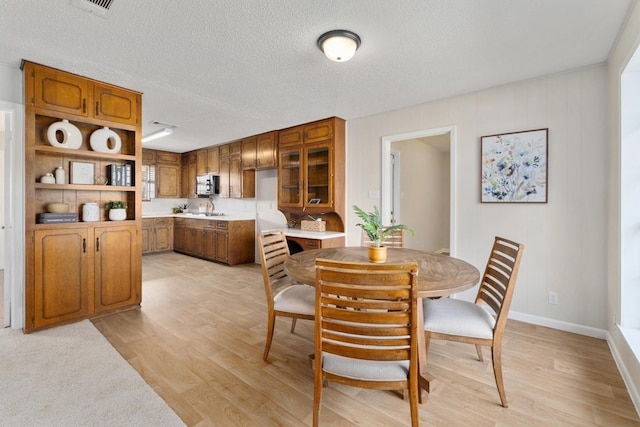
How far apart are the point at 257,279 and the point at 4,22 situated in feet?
12.0

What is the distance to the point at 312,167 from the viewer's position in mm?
4551

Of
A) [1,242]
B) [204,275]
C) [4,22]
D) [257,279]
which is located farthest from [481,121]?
[1,242]

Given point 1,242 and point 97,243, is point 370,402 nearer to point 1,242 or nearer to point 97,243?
point 97,243

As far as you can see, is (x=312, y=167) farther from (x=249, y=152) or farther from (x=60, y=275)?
(x=60, y=275)

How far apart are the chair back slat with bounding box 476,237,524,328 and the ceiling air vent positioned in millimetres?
2979

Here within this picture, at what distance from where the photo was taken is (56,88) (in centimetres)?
272

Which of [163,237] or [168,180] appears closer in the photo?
[163,237]

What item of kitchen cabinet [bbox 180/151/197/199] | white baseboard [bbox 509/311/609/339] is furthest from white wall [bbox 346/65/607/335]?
kitchen cabinet [bbox 180/151/197/199]

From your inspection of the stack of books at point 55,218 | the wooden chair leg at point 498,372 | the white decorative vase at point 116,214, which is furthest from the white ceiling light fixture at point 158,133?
the wooden chair leg at point 498,372

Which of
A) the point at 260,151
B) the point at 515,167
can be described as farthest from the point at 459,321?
the point at 260,151

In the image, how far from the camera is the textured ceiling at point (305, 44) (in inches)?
74.4

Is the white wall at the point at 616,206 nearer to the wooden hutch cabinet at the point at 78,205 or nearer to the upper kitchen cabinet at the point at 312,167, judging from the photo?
the upper kitchen cabinet at the point at 312,167

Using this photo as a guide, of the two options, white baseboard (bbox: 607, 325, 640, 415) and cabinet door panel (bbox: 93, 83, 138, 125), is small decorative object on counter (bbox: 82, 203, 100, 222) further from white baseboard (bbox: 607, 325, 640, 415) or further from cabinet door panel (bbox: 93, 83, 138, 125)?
white baseboard (bbox: 607, 325, 640, 415)

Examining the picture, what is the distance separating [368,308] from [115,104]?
339 centimetres
